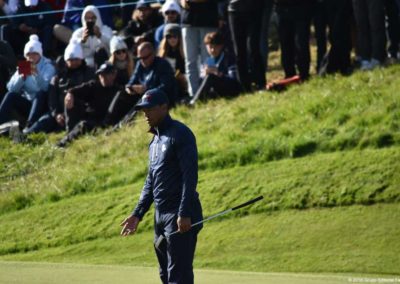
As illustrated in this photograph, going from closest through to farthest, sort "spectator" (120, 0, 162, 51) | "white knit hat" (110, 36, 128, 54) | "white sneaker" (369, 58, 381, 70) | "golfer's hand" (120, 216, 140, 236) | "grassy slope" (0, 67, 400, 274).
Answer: "golfer's hand" (120, 216, 140, 236) < "grassy slope" (0, 67, 400, 274) < "white sneaker" (369, 58, 381, 70) < "white knit hat" (110, 36, 128, 54) < "spectator" (120, 0, 162, 51)

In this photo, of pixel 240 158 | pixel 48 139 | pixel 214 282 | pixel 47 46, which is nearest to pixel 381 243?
pixel 214 282

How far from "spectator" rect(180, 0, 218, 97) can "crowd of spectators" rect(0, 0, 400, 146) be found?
0.02m

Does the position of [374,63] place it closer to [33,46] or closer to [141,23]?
[141,23]

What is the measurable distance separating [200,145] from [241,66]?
150cm

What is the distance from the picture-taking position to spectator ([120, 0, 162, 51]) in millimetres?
22305

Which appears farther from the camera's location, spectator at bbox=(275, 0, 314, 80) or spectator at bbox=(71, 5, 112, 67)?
spectator at bbox=(71, 5, 112, 67)

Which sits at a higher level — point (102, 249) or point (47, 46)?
point (47, 46)

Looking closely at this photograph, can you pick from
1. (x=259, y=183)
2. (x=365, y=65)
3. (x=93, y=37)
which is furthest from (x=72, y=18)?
(x=259, y=183)

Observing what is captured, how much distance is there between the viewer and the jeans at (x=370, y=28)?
60.5 feet

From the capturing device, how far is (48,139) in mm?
21281

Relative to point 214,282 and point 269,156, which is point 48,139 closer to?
point 269,156

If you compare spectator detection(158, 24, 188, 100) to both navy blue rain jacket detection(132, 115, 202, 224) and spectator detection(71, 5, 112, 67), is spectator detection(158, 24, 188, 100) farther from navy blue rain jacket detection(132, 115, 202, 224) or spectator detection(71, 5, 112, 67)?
navy blue rain jacket detection(132, 115, 202, 224)

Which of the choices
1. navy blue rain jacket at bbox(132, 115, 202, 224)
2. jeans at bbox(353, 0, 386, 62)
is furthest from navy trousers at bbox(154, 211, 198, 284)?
jeans at bbox(353, 0, 386, 62)

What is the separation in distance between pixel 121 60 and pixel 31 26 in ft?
10.5
